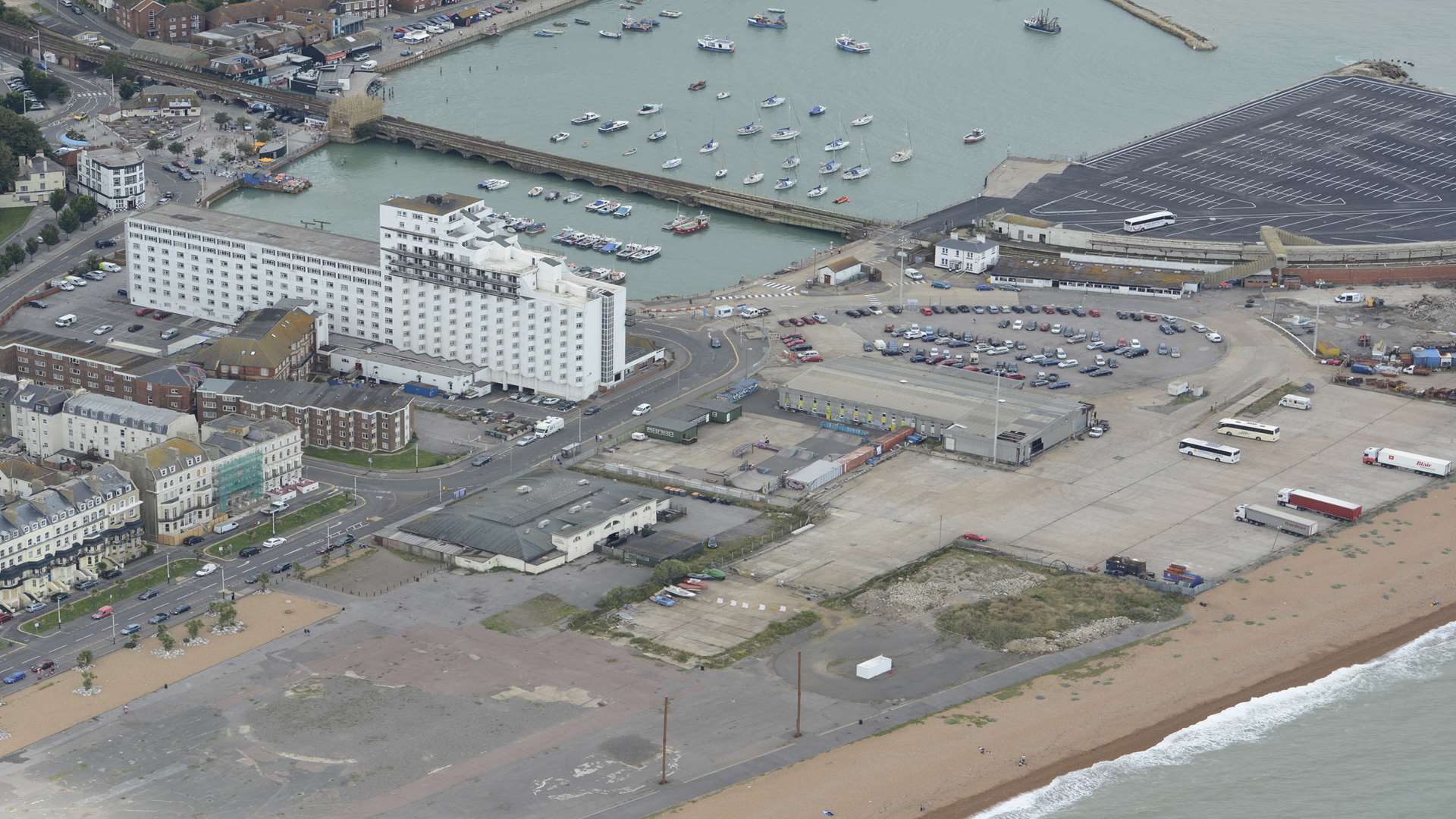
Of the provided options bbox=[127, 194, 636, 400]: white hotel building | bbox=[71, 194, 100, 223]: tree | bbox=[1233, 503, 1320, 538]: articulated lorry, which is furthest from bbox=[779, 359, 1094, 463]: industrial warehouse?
bbox=[71, 194, 100, 223]: tree

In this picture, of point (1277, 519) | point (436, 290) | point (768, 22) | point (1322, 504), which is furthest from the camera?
point (768, 22)

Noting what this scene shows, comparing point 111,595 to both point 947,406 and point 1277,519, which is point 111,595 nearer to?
point 947,406

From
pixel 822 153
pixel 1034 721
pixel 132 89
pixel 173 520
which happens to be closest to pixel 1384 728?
pixel 1034 721

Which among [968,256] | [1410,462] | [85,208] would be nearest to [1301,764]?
[1410,462]

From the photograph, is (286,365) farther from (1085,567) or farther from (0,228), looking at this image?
(1085,567)

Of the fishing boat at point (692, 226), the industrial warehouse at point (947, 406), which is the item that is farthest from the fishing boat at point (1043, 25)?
the industrial warehouse at point (947, 406)

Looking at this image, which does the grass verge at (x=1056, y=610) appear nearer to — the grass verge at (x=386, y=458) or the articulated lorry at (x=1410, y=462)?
the articulated lorry at (x=1410, y=462)
